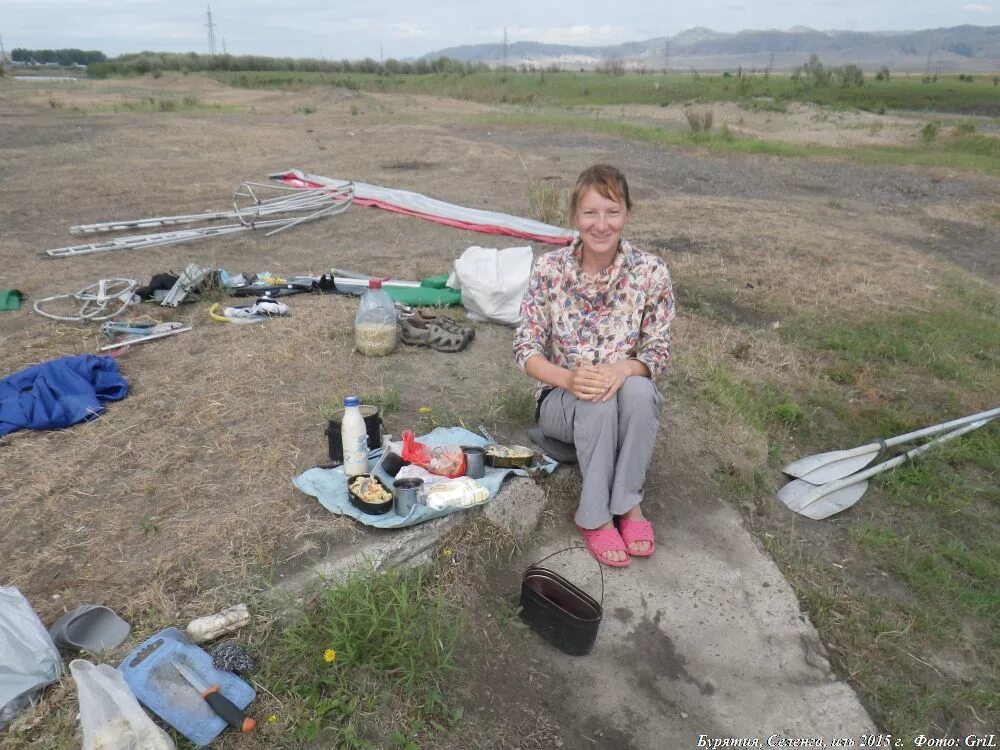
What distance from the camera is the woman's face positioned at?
2.71m

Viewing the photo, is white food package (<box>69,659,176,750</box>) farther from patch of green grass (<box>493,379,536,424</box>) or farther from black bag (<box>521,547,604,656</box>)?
patch of green grass (<box>493,379,536,424</box>)

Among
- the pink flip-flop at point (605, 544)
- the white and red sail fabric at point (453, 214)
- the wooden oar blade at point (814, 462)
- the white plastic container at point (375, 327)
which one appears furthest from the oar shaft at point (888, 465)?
the white and red sail fabric at point (453, 214)

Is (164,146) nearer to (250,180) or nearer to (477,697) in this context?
(250,180)

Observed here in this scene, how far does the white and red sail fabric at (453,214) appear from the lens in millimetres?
6938

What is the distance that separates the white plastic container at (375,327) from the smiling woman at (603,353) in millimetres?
1427

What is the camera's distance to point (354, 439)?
2.72 meters

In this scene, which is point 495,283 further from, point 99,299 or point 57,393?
point 99,299

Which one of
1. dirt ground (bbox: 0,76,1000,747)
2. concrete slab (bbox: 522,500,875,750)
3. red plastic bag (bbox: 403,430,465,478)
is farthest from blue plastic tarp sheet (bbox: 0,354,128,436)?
concrete slab (bbox: 522,500,875,750)

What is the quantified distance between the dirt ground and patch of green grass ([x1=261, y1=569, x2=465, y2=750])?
27 cm

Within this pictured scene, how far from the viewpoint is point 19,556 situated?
256 centimetres

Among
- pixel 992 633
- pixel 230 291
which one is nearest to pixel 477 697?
pixel 992 633

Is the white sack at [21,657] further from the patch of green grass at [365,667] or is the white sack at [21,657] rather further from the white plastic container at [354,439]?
the white plastic container at [354,439]

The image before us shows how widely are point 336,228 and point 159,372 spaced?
386 centimetres

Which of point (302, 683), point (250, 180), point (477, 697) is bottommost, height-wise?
point (477, 697)
